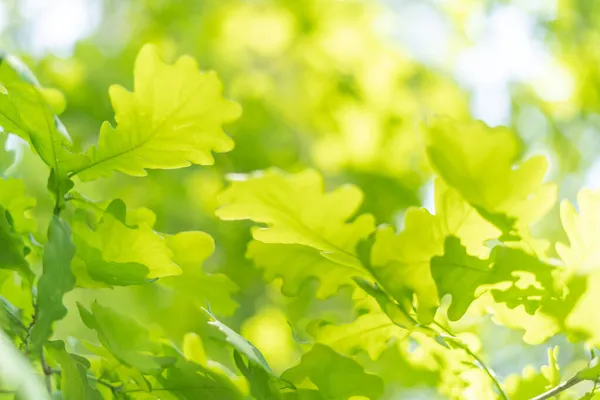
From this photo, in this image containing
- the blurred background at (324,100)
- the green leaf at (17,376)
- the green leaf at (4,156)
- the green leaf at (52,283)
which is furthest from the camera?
the blurred background at (324,100)

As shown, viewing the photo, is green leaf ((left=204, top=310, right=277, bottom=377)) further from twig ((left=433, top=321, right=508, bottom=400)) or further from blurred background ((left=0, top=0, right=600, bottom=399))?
blurred background ((left=0, top=0, right=600, bottom=399))

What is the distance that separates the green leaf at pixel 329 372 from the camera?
43 cm

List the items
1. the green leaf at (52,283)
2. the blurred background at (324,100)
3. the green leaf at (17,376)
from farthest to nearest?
the blurred background at (324,100) → the green leaf at (52,283) → the green leaf at (17,376)

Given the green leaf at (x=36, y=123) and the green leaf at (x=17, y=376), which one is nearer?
the green leaf at (x=17, y=376)

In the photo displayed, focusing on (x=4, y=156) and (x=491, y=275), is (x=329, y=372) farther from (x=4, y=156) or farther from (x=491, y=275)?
(x=4, y=156)

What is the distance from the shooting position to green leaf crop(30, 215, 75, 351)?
0.35m

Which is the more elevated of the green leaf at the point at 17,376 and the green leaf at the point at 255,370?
the green leaf at the point at 17,376

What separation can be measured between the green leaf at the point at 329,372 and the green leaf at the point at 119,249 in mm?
105

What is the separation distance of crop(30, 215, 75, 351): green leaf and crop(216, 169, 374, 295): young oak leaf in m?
0.09

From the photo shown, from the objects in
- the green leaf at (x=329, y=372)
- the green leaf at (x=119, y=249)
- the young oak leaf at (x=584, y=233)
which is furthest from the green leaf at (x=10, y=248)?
the young oak leaf at (x=584, y=233)

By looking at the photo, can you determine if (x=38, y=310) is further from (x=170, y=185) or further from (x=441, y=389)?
(x=170, y=185)

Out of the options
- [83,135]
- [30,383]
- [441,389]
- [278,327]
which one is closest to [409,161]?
[278,327]

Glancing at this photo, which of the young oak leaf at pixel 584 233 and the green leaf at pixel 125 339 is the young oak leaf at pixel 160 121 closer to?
the green leaf at pixel 125 339

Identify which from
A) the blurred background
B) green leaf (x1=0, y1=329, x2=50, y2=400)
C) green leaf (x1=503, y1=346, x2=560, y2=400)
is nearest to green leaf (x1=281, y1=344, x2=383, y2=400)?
green leaf (x1=503, y1=346, x2=560, y2=400)
